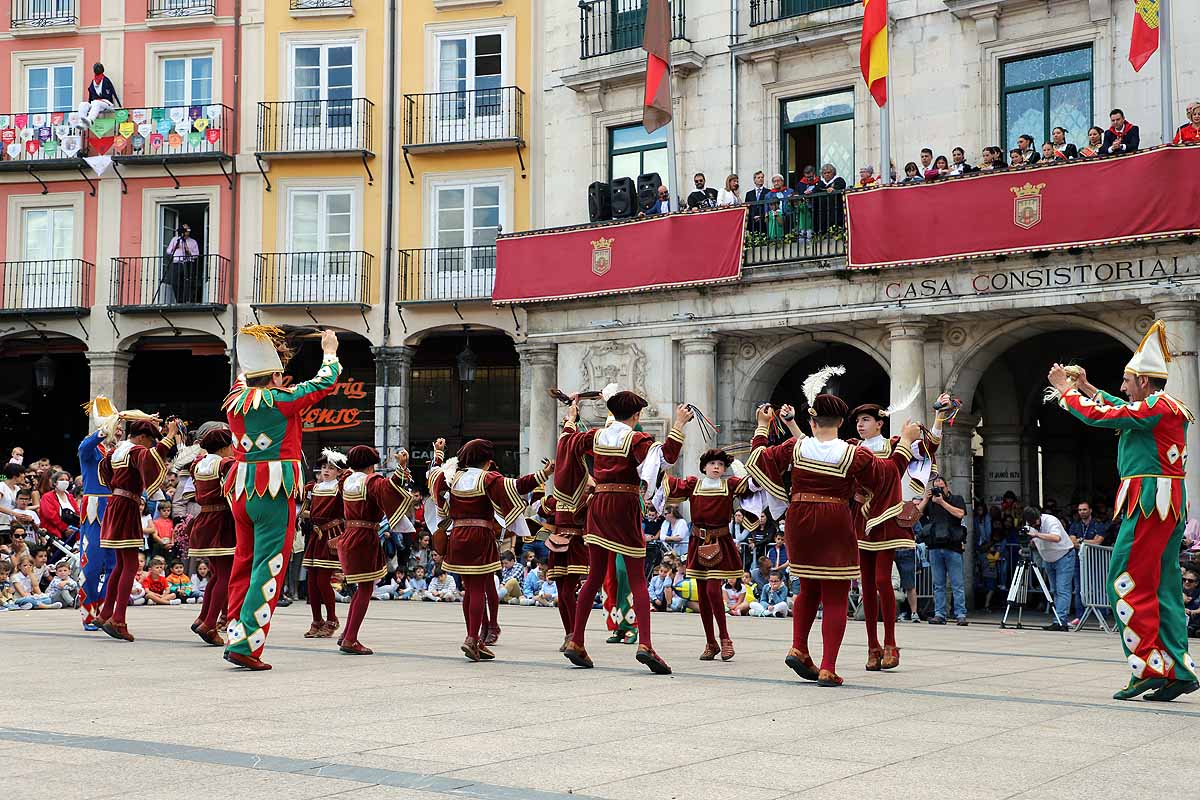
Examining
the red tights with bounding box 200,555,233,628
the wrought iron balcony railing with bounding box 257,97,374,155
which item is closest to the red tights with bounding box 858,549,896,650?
the red tights with bounding box 200,555,233,628

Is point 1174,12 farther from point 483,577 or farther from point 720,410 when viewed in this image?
point 483,577

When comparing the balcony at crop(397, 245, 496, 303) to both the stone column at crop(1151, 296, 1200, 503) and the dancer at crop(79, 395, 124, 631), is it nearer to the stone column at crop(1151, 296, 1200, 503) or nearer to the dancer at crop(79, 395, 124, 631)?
the stone column at crop(1151, 296, 1200, 503)

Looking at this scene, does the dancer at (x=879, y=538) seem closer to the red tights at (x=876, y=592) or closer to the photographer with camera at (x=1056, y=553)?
the red tights at (x=876, y=592)

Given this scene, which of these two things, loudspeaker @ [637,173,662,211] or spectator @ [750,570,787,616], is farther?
loudspeaker @ [637,173,662,211]

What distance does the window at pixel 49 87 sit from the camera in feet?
98.9

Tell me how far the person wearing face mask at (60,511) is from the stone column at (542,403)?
305 inches

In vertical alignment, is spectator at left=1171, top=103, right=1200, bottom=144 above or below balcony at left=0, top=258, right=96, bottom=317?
above

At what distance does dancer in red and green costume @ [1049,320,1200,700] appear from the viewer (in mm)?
Answer: 9078

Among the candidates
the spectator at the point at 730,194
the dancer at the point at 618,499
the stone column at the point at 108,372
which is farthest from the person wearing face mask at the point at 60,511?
the dancer at the point at 618,499

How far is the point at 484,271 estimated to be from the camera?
2788 cm

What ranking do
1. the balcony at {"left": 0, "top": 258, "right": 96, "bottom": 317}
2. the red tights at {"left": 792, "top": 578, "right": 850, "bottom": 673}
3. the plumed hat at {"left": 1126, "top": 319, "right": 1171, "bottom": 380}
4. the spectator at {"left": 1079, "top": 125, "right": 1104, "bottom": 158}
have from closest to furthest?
the plumed hat at {"left": 1126, "top": 319, "right": 1171, "bottom": 380}, the red tights at {"left": 792, "top": 578, "right": 850, "bottom": 673}, the spectator at {"left": 1079, "top": 125, "right": 1104, "bottom": 158}, the balcony at {"left": 0, "top": 258, "right": 96, "bottom": 317}

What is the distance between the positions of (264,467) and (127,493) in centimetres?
293

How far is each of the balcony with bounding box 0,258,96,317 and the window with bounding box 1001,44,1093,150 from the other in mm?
18817

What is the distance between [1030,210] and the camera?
62.3 ft
